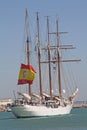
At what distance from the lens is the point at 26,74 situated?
440 ft

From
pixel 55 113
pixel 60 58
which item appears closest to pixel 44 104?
pixel 55 113

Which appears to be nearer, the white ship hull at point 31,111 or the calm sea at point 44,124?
the calm sea at point 44,124

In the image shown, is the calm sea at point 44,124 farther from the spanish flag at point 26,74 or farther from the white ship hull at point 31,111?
the spanish flag at point 26,74

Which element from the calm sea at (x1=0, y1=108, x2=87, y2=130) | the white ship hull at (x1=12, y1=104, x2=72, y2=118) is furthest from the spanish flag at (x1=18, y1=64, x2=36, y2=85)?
the calm sea at (x1=0, y1=108, x2=87, y2=130)

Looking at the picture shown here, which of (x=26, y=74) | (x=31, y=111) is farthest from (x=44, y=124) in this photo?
(x=26, y=74)

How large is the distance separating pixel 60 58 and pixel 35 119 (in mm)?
28087

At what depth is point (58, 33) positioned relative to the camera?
145 metres

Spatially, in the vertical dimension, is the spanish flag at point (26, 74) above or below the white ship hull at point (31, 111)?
above

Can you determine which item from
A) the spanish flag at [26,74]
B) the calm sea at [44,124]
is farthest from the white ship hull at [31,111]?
the spanish flag at [26,74]

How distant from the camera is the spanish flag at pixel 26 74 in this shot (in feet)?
436

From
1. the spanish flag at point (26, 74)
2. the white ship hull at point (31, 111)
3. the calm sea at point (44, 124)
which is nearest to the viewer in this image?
the calm sea at point (44, 124)

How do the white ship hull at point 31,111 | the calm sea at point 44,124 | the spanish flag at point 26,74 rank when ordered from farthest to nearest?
1. the spanish flag at point 26,74
2. the white ship hull at point 31,111
3. the calm sea at point 44,124

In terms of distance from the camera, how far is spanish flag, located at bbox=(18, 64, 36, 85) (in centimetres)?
13275

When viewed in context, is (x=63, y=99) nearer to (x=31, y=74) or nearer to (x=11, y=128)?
(x=31, y=74)
